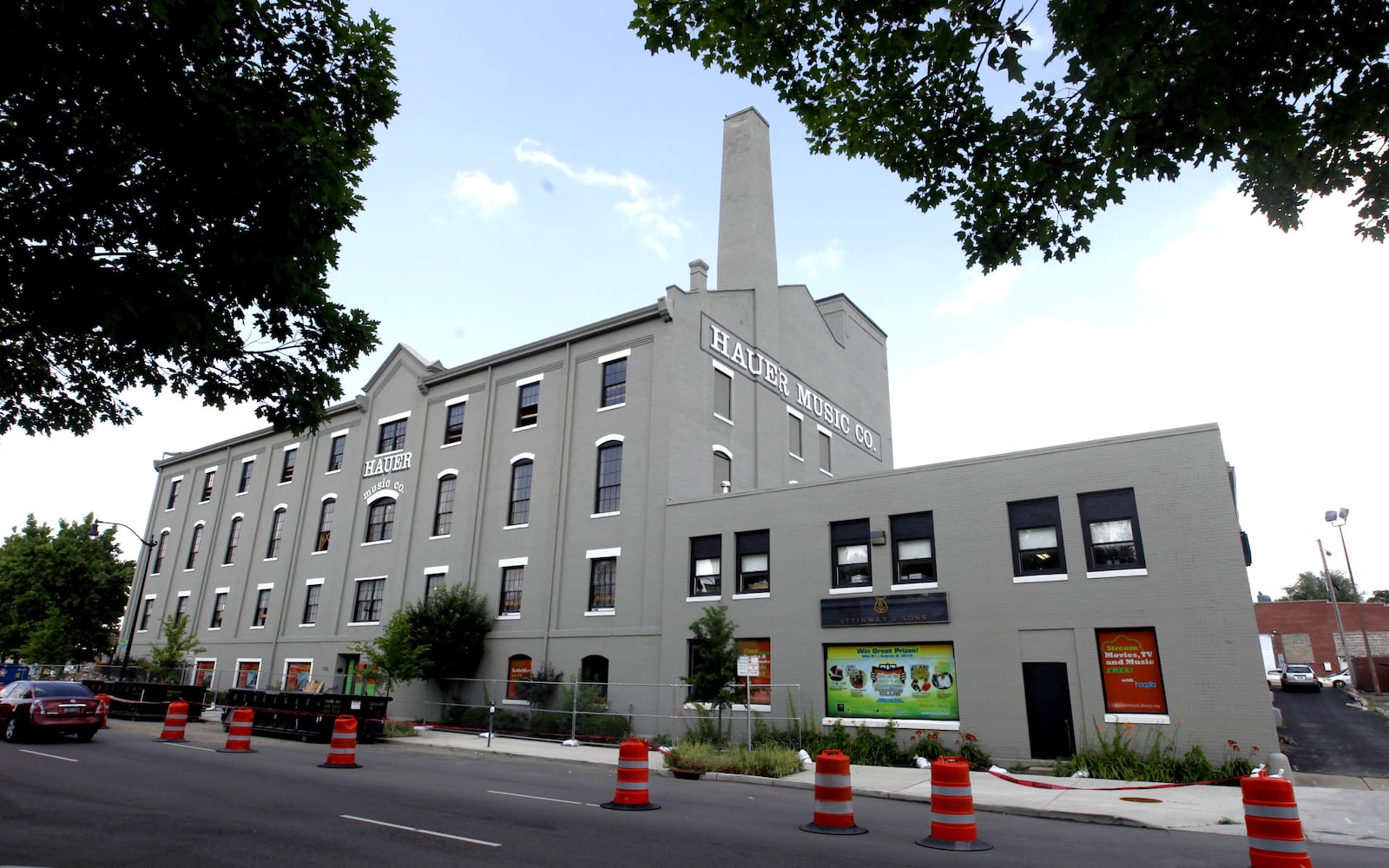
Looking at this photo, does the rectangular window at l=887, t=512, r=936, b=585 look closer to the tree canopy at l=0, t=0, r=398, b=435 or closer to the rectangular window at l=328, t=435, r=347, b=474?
the tree canopy at l=0, t=0, r=398, b=435

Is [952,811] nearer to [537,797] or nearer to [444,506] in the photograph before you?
[537,797]

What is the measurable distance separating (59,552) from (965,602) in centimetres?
5751

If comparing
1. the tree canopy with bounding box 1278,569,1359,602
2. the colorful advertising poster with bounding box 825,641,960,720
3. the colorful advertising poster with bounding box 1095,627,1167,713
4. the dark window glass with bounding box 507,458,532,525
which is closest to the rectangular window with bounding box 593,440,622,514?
the dark window glass with bounding box 507,458,532,525

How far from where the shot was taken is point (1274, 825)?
7820 millimetres

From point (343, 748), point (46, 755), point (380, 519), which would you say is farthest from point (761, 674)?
point (380, 519)

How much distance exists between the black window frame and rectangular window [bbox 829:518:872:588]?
199cm

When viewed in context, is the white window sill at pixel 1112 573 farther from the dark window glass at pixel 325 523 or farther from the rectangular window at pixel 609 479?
the dark window glass at pixel 325 523

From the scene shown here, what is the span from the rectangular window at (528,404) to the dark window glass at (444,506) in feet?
12.5

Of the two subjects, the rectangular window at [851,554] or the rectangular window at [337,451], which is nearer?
the rectangular window at [851,554]

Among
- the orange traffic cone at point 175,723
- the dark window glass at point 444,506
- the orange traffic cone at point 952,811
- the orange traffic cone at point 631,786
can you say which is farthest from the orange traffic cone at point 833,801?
the dark window glass at point 444,506

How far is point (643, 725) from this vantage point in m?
24.5

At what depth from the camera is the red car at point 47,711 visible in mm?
20047

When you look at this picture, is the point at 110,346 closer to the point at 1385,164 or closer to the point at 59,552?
the point at 1385,164

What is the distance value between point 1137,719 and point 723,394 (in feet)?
54.5
